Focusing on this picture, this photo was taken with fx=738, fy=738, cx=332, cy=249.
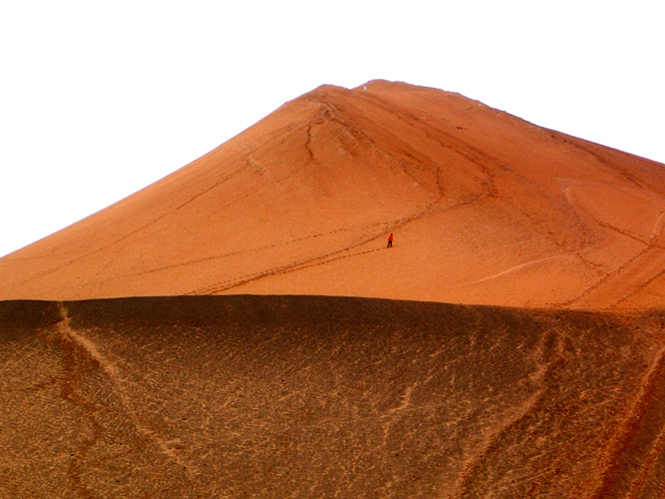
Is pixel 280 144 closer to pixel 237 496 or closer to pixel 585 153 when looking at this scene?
pixel 585 153

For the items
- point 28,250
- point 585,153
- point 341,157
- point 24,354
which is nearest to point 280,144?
point 341,157

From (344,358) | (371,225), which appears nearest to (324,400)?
(344,358)

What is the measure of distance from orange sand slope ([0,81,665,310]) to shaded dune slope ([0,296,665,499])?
201 cm

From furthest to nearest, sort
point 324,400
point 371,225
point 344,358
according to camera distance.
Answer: point 371,225, point 344,358, point 324,400

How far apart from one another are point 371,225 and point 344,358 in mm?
5018

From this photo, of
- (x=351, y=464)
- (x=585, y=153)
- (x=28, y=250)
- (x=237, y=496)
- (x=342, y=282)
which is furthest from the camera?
(x=585, y=153)

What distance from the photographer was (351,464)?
454cm

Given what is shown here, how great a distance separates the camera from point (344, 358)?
18.6 feet

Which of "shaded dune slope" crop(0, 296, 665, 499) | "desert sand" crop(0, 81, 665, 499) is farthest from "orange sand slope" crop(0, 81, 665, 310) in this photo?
"shaded dune slope" crop(0, 296, 665, 499)

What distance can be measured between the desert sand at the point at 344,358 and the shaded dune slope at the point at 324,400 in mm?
16

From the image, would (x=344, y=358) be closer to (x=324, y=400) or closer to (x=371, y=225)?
(x=324, y=400)

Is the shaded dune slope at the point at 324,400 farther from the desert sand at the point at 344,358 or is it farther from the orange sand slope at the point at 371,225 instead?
the orange sand slope at the point at 371,225

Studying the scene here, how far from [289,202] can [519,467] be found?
7.32 m

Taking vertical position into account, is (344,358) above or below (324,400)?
above
